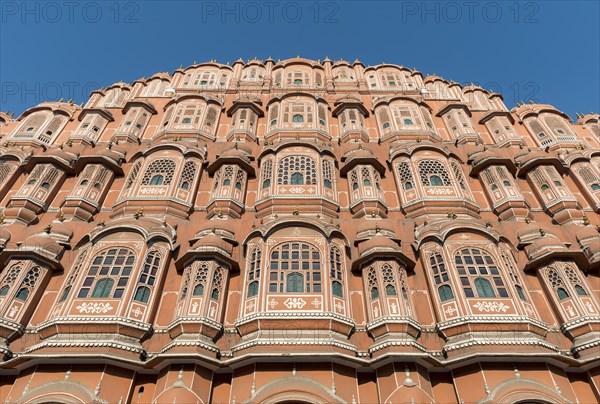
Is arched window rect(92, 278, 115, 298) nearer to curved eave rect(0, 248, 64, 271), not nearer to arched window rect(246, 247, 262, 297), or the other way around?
curved eave rect(0, 248, 64, 271)

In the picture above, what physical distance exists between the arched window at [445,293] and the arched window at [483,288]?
3.05ft

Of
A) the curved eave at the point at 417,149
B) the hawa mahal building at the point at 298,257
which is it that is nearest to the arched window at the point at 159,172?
the hawa mahal building at the point at 298,257

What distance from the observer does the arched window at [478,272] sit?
1642 cm

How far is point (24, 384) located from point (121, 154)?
13.5 metres

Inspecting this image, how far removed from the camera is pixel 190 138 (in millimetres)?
26359

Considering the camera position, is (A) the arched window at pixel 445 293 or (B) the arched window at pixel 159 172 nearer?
(A) the arched window at pixel 445 293

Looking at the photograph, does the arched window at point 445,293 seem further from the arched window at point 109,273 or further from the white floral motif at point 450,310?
the arched window at point 109,273

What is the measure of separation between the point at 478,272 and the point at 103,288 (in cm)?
1370

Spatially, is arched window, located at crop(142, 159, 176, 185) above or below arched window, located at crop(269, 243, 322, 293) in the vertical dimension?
above

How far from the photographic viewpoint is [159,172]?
2286cm

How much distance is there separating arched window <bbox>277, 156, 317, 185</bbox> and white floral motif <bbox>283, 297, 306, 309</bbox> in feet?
24.7

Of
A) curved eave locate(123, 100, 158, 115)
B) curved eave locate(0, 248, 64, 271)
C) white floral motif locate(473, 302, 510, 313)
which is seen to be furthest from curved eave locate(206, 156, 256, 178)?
white floral motif locate(473, 302, 510, 313)

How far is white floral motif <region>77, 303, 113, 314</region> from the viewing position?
1554 centimetres

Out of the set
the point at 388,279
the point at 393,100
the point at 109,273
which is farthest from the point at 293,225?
the point at 393,100
